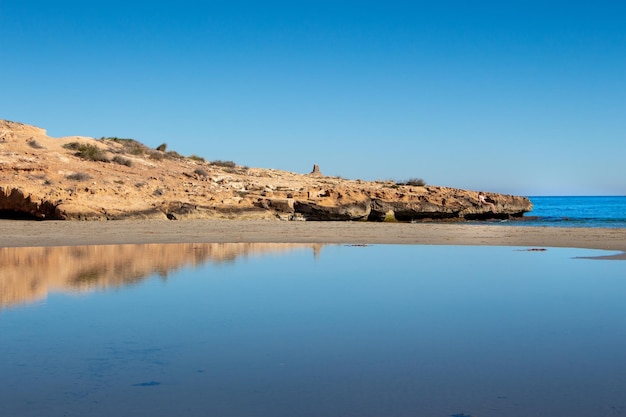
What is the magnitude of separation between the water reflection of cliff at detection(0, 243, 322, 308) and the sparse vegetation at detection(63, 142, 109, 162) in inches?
609

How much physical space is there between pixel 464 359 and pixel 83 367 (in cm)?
284

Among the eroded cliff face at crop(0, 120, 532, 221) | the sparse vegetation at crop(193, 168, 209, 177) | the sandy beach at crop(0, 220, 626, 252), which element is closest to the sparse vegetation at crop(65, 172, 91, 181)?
the eroded cliff face at crop(0, 120, 532, 221)

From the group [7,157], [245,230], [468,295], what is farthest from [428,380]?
[7,157]

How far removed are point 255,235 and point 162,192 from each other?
28.0ft

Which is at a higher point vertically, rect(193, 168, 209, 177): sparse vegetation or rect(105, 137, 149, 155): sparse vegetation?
rect(105, 137, 149, 155): sparse vegetation

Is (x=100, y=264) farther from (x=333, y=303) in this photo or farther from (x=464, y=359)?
(x=464, y=359)

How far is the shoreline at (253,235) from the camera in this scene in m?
16.8

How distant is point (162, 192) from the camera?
26281 mm

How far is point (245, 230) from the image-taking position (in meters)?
20.8

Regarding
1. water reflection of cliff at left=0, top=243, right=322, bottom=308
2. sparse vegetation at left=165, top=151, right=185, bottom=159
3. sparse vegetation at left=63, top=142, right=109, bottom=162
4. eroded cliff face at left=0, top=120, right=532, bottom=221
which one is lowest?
water reflection of cliff at left=0, top=243, right=322, bottom=308

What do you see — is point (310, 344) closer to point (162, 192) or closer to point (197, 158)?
point (162, 192)

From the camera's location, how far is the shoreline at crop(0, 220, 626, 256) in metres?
16.8

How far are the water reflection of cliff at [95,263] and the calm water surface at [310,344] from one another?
0.31 feet

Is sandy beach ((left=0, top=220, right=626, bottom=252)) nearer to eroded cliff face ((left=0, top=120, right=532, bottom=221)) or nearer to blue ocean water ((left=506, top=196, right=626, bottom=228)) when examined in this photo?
eroded cliff face ((left=0, top=120, right=532, bottom=221))
